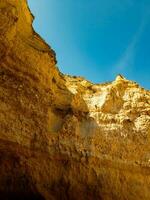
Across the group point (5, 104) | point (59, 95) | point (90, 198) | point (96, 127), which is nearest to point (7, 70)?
point (5, 104)

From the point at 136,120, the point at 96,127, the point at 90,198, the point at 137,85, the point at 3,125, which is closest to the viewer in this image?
the point at 3,125

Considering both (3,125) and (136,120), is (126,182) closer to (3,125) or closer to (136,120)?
(136,120)

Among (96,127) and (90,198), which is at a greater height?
(96,127)

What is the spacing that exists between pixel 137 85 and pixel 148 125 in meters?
1.69

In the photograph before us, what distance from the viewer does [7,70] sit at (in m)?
10.4

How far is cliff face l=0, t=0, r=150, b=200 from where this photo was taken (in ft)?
33.7

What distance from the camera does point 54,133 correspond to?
11086 millimetres

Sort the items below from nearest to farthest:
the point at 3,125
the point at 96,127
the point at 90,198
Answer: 1. the point at 3,125
2. the point at 90,198
3. the point at 96,127

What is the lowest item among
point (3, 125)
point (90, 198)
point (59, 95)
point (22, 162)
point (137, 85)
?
point (90, 198)

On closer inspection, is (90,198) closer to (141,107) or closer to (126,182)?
(126,182)

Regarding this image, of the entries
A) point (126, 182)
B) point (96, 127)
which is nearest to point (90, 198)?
point (126, 182)

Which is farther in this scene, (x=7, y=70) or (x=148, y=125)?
(x=148, y=125)

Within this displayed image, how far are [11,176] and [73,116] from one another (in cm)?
246

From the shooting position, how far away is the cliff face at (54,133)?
10.3 m
